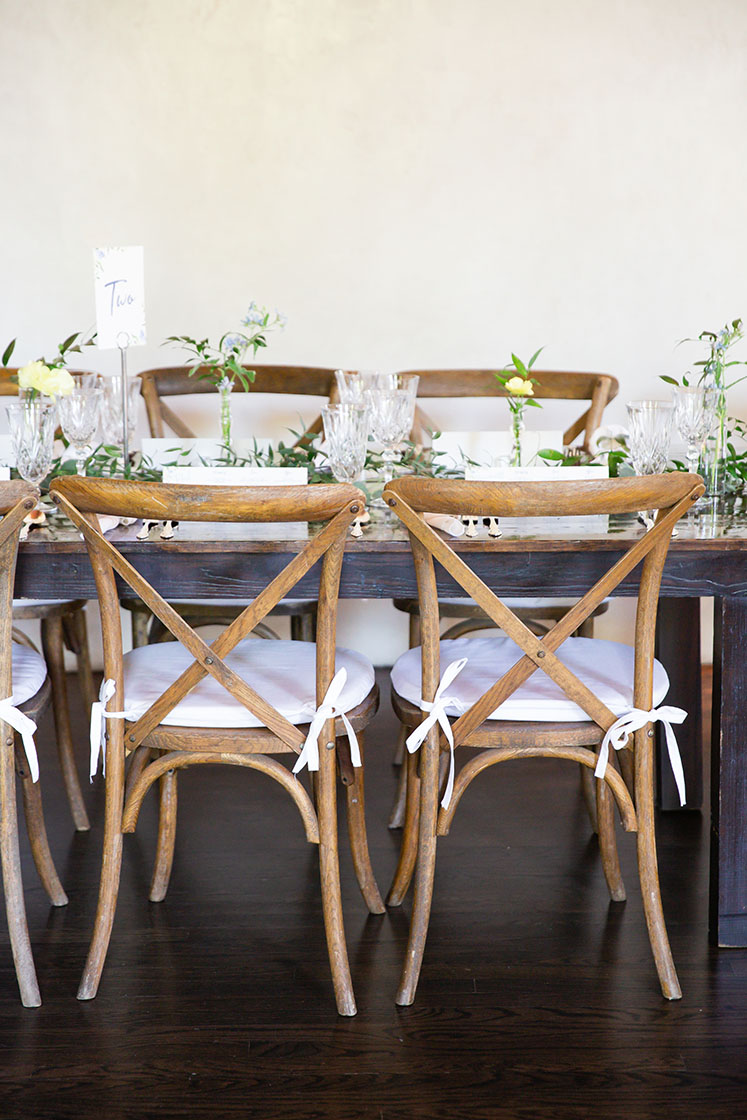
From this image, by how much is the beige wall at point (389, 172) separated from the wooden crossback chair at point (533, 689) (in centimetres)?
201

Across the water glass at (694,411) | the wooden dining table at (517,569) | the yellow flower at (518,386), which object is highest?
the yellow flower at (518,386)

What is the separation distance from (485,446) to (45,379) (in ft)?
3.01

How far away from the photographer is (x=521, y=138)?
137 inches

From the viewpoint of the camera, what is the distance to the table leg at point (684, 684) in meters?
2.39

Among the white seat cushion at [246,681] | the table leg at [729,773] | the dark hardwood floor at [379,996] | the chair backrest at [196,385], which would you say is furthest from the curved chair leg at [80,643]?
the table leg at [729,773]

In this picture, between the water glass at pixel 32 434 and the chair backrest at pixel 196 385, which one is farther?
the chair backrest at pixel 196 385

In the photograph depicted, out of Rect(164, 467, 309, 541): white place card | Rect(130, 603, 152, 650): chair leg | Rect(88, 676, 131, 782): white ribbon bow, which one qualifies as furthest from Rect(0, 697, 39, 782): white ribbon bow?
Rect(130, 603, 152, 650): chair leg

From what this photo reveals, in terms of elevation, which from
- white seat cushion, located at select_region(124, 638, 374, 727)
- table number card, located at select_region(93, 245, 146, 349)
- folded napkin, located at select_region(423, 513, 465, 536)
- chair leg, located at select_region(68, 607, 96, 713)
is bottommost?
chair leg, located at select_region(68, 607, 96, 713)

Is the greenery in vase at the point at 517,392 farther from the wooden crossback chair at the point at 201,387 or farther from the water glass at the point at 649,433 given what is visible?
the wooden crossback chair at the point at 201,387

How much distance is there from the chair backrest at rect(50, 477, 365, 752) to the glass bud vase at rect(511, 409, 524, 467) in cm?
67

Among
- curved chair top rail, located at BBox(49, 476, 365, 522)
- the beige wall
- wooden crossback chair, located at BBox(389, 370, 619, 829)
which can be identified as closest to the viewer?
curved chair top rail, located at BBox(49, 476, 365, 522)

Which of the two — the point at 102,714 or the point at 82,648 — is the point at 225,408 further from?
the point at 102,714

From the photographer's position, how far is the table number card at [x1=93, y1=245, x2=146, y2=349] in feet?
6.81

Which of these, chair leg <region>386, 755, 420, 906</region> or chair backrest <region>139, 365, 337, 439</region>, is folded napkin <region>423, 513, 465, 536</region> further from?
chair backrest <region>139, 365, 337, 439</region>
